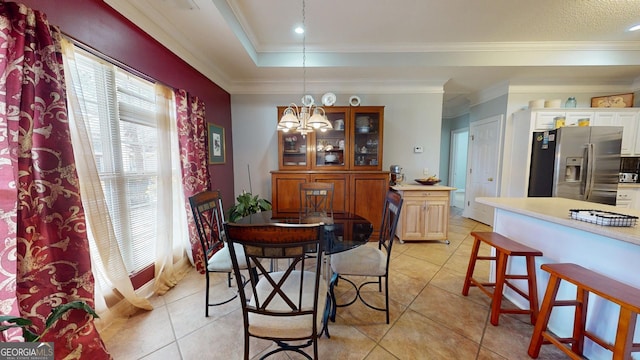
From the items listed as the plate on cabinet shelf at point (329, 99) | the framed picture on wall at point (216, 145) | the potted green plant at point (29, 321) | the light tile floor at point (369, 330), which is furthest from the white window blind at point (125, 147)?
the plate on cabinet shelf at point (329, 99)

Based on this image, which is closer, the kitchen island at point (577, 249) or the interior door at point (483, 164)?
the kitchen island at point (577, 249)

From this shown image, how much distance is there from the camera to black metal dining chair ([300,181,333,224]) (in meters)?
2.19

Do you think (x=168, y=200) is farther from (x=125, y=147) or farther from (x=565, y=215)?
(x=565, y=215)

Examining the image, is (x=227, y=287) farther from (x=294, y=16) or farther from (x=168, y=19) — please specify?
(x=294, y=16)

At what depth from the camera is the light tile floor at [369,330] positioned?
145 centimetres

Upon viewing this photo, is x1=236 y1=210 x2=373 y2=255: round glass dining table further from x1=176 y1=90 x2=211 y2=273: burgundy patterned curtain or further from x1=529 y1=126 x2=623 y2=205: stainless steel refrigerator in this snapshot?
x1=529 y1=126 x2=623 y2=205: stainless steel refrigerator

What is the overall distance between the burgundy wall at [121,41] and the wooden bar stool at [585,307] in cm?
332

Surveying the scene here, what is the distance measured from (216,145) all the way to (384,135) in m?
2.74

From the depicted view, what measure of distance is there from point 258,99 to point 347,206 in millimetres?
2378

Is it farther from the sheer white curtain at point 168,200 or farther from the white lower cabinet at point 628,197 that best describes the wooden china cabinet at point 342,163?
the white lower cabinet at point 628,197

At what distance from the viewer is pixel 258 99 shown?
3.78 metres

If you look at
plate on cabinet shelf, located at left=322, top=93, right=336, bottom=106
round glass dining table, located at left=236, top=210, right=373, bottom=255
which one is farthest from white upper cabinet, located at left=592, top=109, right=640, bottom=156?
round glass dining table, located at left=236, top=210, right=373, bottom=255

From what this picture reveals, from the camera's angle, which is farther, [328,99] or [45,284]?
[328,99]

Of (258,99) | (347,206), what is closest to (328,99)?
(258,99)
